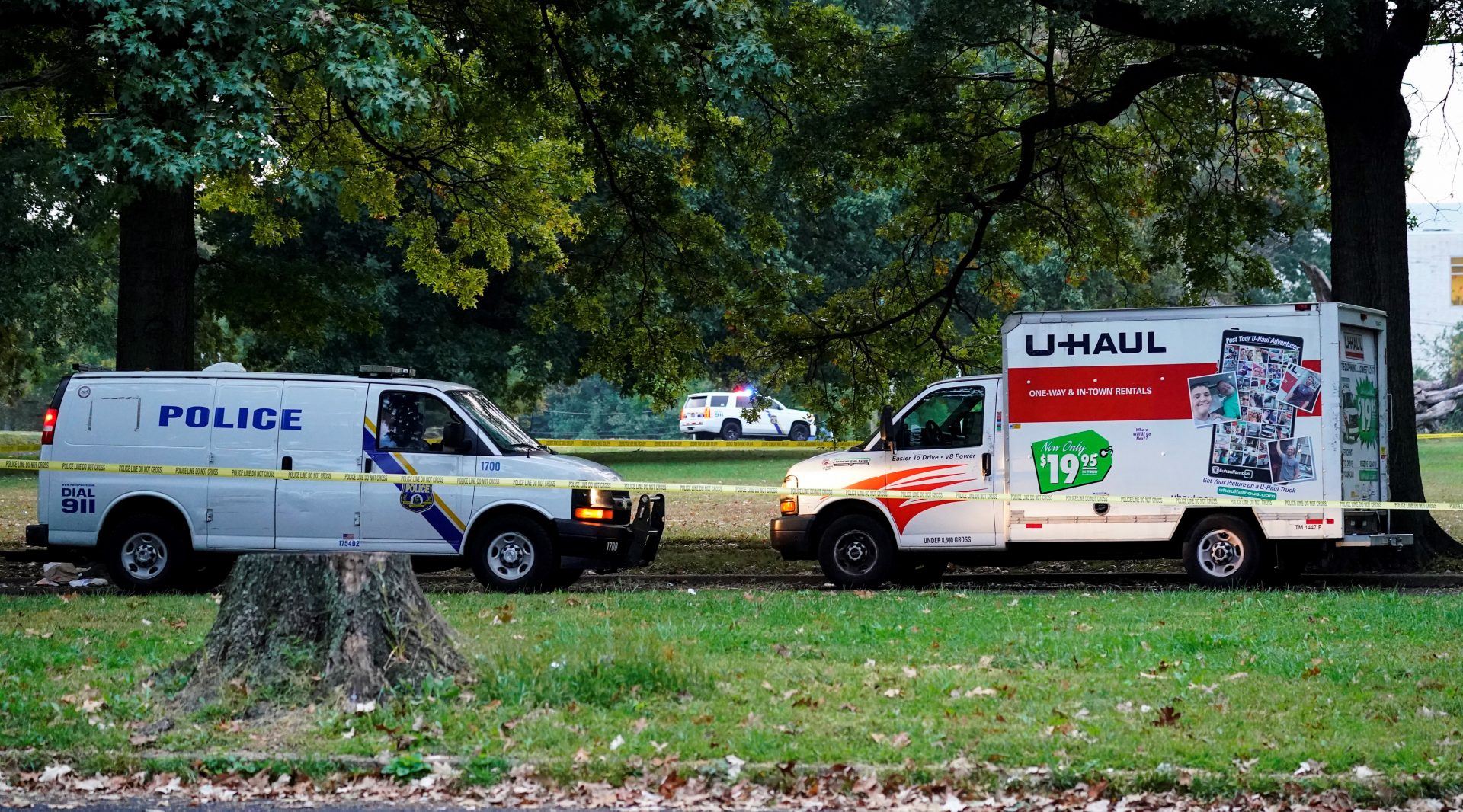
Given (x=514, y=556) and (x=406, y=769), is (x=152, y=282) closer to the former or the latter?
(x=514, y=556)

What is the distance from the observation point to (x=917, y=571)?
1655 centimetres

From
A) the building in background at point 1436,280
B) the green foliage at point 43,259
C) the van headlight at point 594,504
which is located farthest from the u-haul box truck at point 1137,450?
the building in background at point 1436,280

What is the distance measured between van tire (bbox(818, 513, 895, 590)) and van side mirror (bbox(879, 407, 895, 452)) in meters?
0.73

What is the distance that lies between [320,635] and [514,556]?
231 inches

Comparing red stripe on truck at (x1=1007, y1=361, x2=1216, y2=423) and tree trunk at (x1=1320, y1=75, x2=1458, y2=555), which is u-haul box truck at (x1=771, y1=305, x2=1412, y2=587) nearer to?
red stripe on truck at (x1=1007, y1=361, x2=1216, y2=423)

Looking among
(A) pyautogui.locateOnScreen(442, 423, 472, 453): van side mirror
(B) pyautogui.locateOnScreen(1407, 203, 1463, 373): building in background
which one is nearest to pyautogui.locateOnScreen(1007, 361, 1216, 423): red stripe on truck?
(A) pyautogui.locateOnScreen(442, 423, 472, 453): van side mirror

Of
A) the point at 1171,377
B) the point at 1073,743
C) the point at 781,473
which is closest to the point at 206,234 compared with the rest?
the point at 781,473

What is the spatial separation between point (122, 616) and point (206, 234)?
20.8m

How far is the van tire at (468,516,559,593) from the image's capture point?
13.8 metres

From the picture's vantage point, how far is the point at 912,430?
1480 centimetres

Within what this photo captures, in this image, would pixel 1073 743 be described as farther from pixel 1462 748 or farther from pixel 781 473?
pixel 781 473

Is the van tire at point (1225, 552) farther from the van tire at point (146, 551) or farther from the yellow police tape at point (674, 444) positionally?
the yellow police tape at point (674, 444)

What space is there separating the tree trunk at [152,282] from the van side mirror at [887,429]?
8.16 m

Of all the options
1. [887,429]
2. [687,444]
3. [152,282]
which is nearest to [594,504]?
[887,429]
